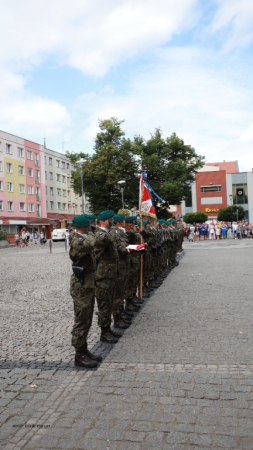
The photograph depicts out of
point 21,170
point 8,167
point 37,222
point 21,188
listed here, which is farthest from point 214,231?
point 21,170

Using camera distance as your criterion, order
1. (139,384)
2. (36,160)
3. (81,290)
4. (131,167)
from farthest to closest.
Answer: (36,160), (131,167), (81,290), (139,384)

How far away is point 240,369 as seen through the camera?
16.2ft

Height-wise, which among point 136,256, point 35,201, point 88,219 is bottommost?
point 136,256

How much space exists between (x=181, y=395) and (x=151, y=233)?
6675 millimetres

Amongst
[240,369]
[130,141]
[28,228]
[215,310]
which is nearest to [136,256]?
[215,310]

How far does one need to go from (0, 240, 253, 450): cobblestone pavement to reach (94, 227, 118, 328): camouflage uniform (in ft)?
1.42

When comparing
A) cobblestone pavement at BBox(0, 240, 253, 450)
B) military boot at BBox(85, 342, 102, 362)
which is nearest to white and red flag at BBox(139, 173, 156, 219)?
cobblestone pavement at BBox(0, 240, 253, 450)

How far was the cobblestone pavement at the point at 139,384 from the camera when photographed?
3.51 meters

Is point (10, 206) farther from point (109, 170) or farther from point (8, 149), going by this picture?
point (109, 170)

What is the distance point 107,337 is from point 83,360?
116 cm

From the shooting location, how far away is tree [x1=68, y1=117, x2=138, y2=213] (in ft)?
155

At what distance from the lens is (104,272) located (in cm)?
640

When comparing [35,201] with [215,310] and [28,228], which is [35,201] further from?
[215,310]

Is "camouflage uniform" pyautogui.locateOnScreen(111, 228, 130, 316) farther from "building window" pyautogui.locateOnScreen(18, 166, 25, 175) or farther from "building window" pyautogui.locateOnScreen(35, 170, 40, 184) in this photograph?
"building window" pyautogui.locateOnScreen(35, 170, 40, 184)
